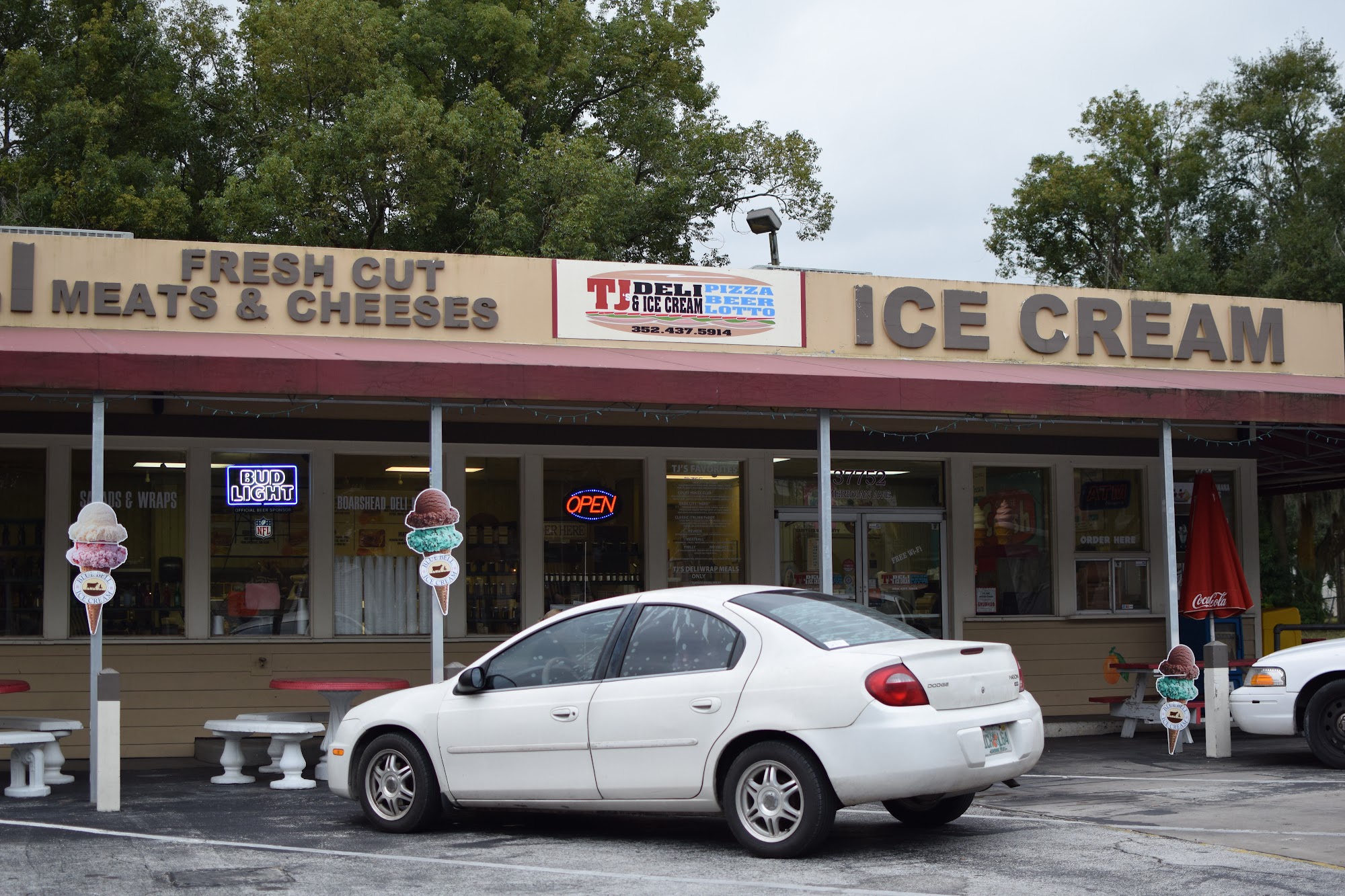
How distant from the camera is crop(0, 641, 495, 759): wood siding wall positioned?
13.0 meters

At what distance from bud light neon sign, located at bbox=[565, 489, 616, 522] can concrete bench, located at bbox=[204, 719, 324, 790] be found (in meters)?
4.16

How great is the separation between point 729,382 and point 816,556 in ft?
15.7

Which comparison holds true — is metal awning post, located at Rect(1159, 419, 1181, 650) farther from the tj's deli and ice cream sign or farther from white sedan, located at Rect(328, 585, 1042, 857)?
white sedan, located at Rect(328, 585, 1042, 857)

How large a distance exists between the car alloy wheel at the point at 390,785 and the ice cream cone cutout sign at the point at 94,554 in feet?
9.05

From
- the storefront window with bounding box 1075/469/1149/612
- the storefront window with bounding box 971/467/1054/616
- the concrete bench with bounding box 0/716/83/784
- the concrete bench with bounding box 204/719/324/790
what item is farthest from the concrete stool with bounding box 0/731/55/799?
the storefront window with bounding box 1075/469/1149/612

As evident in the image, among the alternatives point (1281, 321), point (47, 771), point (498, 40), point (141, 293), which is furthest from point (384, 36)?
point (47, 771)

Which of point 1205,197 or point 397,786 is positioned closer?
point 397,786

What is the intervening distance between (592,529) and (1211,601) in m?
6.43

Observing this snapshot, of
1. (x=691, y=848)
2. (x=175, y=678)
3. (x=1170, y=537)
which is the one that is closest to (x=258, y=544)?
(x=175, y=678)

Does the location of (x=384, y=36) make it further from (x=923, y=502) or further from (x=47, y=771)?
(x=47, y=771)

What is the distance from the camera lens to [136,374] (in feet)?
33.3

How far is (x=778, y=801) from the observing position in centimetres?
732

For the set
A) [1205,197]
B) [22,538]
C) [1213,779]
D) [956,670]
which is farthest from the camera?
[1205,197]

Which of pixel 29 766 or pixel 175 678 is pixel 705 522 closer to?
pixel 175 678
